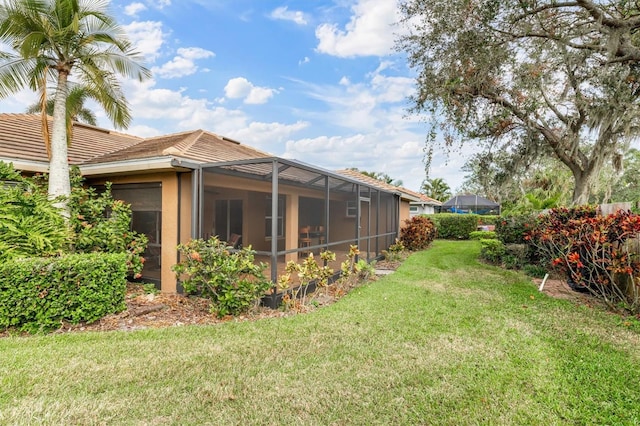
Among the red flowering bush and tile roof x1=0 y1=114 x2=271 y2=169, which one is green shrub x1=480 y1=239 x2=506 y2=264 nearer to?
Result: the red flowering bush

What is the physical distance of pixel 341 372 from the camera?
10.5ft

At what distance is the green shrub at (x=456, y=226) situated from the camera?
1902cm

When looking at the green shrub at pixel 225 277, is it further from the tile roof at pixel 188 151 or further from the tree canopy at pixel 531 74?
the tree canopy at pixel 531 74

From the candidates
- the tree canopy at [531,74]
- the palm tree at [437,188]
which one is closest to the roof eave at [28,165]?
the tree canopy at [531,74]

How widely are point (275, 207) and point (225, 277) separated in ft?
4.32

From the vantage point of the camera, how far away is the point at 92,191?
21.4 feet

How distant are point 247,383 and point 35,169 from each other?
22.2ft

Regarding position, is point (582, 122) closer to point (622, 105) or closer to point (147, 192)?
point (622, 105)

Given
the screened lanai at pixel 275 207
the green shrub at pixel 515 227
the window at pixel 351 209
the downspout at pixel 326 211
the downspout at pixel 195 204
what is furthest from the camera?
the green shrub at pixel 515 227

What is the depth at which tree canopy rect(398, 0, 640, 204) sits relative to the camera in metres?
6.11

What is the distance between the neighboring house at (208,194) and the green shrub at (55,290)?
5.57ft

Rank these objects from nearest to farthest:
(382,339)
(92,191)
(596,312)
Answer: (382,339), (596,312), (92,191)

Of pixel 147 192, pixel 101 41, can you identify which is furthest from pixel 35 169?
pixel 101 41

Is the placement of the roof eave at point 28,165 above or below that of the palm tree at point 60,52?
below
